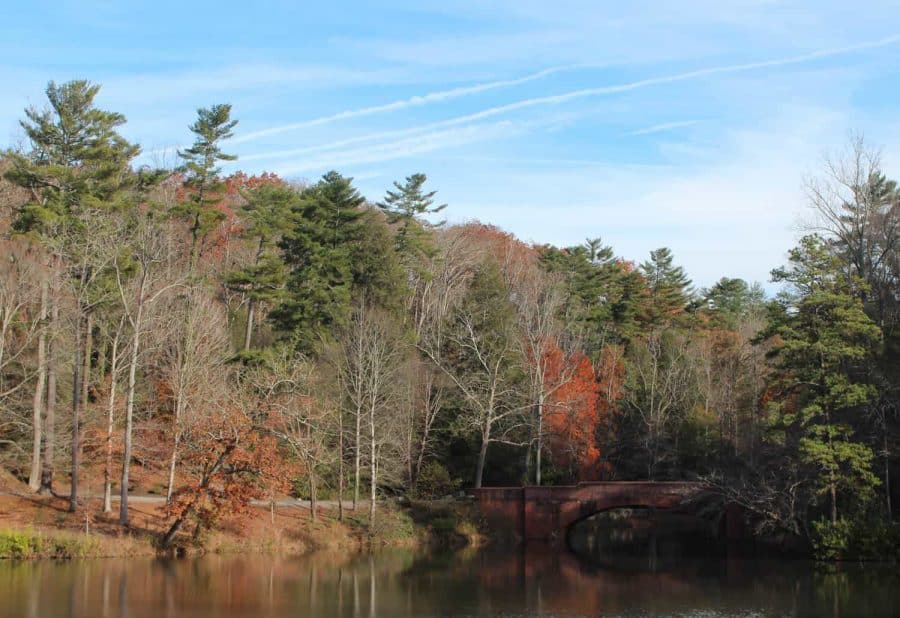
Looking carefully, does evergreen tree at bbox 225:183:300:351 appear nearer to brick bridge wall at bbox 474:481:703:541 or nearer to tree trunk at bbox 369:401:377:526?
tree trunk at bbox 369:401:377:526

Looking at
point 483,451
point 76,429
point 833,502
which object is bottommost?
point 833,502

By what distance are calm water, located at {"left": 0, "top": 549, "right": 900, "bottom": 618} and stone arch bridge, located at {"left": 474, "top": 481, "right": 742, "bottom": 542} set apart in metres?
7.36

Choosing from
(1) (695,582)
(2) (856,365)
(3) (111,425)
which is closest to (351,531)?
(3) (111,425)

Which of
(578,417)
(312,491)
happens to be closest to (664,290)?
(578,417)

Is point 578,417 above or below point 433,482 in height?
above

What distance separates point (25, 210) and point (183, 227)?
18118 mm

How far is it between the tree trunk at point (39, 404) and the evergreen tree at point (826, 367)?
99.4 feet

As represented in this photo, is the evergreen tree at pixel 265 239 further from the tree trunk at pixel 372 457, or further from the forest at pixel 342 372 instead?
the tree trunk at pixel 372 457

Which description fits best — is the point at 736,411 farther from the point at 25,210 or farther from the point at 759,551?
the point at 25,210

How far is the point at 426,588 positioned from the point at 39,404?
753 inches

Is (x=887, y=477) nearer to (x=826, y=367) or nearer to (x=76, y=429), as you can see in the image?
(x=826, y=367)

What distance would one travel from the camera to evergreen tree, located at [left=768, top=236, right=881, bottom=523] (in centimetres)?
3931

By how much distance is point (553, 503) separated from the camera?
4859 centimetres

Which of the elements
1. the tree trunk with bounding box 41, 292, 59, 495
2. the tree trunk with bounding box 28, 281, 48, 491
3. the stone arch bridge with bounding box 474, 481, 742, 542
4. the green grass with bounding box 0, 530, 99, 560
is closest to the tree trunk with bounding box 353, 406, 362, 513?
the stone arch bridge with bounding box 474, 481, 742, 542
